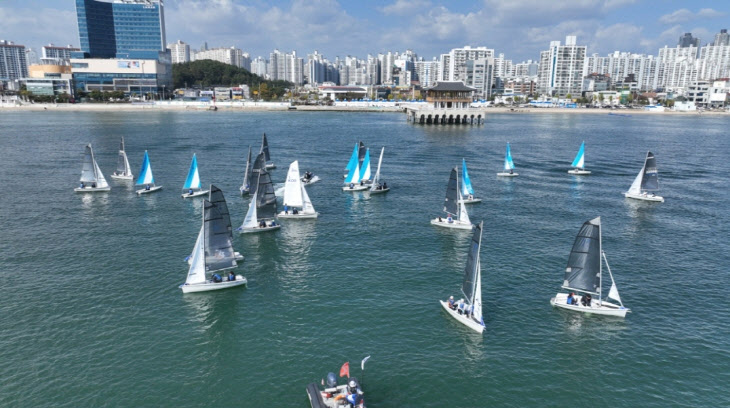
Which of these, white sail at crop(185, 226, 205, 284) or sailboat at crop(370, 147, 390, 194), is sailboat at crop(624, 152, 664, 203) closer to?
sailboat at crop(370, 147, 390, 194)

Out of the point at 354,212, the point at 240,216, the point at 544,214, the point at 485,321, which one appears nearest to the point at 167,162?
the point at 240,216

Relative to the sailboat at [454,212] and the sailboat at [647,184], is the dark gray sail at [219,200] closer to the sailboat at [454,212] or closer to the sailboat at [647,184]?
the sailboat at [454,212]

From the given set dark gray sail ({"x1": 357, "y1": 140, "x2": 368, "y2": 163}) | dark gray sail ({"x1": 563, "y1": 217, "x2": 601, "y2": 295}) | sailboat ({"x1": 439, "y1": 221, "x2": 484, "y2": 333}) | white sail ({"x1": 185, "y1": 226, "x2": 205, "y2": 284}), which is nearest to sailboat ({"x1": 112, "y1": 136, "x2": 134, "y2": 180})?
dark gray sail ({"x1": 357, "y1": 140, "x2": 368, "y2": 163})

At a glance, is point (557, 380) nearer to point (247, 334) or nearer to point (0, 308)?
point (247, 334)

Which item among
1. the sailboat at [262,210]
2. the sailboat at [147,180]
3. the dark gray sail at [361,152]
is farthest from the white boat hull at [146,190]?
the dark gray sail at [361,152]

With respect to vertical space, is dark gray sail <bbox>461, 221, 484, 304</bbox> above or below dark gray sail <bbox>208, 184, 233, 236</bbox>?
below

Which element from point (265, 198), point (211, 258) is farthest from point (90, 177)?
point (211, 258)

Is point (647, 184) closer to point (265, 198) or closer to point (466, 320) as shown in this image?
point (466, 320)
